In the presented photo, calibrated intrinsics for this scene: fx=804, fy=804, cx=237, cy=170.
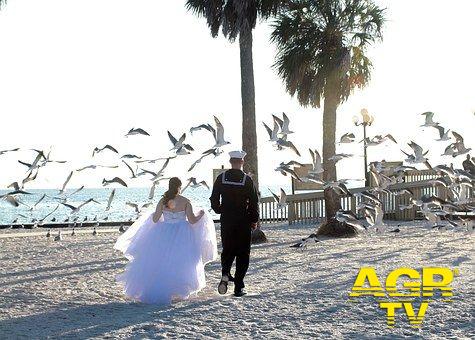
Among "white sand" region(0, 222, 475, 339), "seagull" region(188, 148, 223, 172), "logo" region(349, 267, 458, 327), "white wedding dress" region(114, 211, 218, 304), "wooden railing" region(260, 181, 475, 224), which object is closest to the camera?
"white sand" region(0, 222, 475, 339)

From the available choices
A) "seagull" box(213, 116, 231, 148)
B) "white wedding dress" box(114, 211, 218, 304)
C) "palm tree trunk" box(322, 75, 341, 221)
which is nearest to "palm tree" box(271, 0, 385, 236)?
"palm tree trunk" box(322, 75, 341, 221)

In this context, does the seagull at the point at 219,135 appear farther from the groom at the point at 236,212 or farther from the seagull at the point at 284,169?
the groom at the point at 236,212

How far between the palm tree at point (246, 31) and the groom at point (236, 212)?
8.90m

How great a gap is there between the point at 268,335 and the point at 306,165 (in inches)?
842

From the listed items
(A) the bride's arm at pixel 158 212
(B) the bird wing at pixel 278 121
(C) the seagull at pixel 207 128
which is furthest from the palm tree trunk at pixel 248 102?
(A) the bride's arm at pixel 158 212

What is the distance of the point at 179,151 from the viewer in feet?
48.6

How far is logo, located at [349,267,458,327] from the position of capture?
902 centimetres

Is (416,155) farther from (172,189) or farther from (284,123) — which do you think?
(172,189)

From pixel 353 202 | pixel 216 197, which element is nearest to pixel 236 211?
pixel 216 197

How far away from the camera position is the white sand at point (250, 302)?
809 centimetres

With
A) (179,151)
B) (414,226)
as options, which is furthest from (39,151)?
(414,226)

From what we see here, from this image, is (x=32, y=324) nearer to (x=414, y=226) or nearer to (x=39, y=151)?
(x=39, y=151)

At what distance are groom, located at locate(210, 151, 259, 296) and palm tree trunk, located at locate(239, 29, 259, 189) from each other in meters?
9.01

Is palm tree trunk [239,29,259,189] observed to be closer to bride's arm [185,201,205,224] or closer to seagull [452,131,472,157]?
seagull [452,131,472,157]
